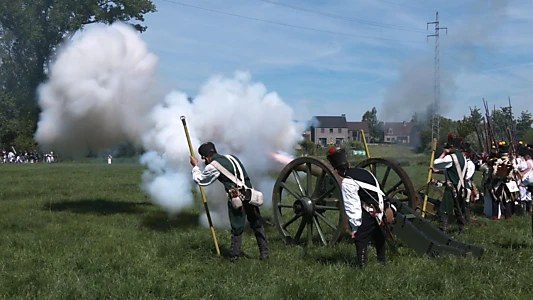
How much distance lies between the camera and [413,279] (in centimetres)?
558

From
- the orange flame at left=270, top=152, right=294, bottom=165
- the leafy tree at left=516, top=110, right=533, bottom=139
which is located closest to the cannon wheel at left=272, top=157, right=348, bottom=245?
the orange flame at left=270, top=152, right=294, bottom=165

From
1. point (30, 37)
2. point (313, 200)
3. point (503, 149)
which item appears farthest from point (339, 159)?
point (30, 37)

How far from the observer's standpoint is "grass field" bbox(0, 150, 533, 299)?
5.28 metres

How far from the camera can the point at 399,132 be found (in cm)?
1330

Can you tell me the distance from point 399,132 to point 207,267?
8173 millimetres

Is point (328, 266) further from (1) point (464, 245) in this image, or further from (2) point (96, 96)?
(2) point (96, 96)

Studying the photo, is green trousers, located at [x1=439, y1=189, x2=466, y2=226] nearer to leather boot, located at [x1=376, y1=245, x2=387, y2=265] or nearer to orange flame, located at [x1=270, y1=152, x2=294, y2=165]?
orange flame, located at [x1=270, y1=152, x2=294, y2=165]

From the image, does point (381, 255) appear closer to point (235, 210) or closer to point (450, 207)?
point (235, 210)

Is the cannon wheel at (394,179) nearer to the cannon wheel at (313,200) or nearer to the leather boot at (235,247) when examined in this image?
the cannon wheel at (313,200)

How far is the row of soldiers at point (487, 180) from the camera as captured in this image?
29.6ft

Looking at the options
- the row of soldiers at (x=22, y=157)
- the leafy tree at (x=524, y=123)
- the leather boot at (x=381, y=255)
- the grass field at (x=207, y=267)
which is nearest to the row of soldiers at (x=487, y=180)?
the grass field at (x=207, y=267)

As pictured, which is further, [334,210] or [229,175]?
[334,210]

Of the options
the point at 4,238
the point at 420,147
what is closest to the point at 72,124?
the point at 4,238

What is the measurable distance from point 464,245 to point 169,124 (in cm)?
506
